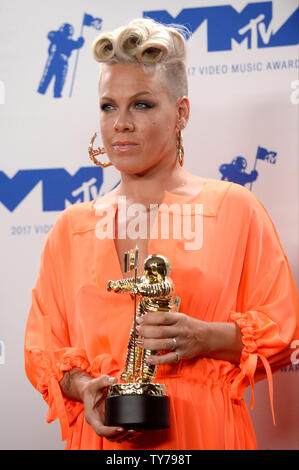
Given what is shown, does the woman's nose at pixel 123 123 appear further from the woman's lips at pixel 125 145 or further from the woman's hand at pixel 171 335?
the woman's hand at pixel 171 335

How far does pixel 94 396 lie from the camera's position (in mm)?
1964

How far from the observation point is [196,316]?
2057 mm

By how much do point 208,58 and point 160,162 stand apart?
0.67 m

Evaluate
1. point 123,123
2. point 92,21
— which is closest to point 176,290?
point 123,123

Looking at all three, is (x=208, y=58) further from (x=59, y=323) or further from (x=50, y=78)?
(x=59, y=323)

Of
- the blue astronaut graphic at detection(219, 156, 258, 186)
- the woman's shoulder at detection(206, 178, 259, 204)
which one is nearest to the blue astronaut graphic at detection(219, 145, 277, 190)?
the blue astronaut graphic at detection(219, 156, 258, 186)

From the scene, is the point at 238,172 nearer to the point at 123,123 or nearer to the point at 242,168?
the point at 242,168

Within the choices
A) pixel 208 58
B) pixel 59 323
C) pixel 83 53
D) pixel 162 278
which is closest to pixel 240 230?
pixel 162 278

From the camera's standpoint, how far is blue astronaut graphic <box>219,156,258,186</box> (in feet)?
8.77

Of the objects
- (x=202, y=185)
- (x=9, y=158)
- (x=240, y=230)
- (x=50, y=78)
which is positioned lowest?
(x=240, y=230)

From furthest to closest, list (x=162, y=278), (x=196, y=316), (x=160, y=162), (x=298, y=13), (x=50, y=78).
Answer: (x=50, y=78), (x=298, y=13), (x=160, y=162), (x=196, y=316), (x=162, y=278)

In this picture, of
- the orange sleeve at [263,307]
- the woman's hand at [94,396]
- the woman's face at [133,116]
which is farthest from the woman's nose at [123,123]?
the woman's hand at [94,396]

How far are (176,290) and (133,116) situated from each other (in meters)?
0.48

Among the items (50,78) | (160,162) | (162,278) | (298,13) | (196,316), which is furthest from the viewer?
(50,78)
